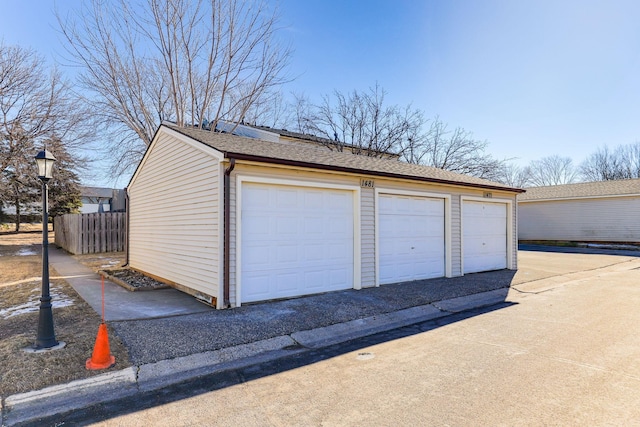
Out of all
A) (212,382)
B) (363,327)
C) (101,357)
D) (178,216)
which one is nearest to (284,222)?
(363,327)

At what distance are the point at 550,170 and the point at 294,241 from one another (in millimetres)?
56110

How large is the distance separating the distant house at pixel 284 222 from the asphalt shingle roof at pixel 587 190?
15403 millimetres

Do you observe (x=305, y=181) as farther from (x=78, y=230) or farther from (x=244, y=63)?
(x=78, y=230)

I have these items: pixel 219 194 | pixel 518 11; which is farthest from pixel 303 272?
pixel 518 11

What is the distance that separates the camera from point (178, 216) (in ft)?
27.3

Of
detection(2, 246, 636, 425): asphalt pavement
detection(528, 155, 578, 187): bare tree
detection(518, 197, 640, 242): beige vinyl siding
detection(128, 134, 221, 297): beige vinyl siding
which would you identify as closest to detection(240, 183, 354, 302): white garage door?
detection(2, 246, 636, 425): asphalt pavement

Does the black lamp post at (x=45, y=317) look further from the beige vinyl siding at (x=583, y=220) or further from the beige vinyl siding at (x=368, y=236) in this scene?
the beige vinyl siding at (x=583, y=220)

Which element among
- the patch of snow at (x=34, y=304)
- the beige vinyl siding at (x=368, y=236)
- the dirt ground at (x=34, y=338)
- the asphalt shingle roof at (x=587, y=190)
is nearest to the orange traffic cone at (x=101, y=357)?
the dirt ground at (x=34, y=338)

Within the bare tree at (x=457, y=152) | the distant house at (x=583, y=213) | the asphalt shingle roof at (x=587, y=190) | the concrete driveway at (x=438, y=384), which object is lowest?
the concrete driveway at (x=438, y=384)

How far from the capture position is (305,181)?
7477 millimetres

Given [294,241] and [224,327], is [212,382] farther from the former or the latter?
[294,241]

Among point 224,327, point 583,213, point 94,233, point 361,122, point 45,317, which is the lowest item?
point 224,327

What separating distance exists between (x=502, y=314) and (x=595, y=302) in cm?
249

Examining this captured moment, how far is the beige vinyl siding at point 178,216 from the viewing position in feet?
22.5
